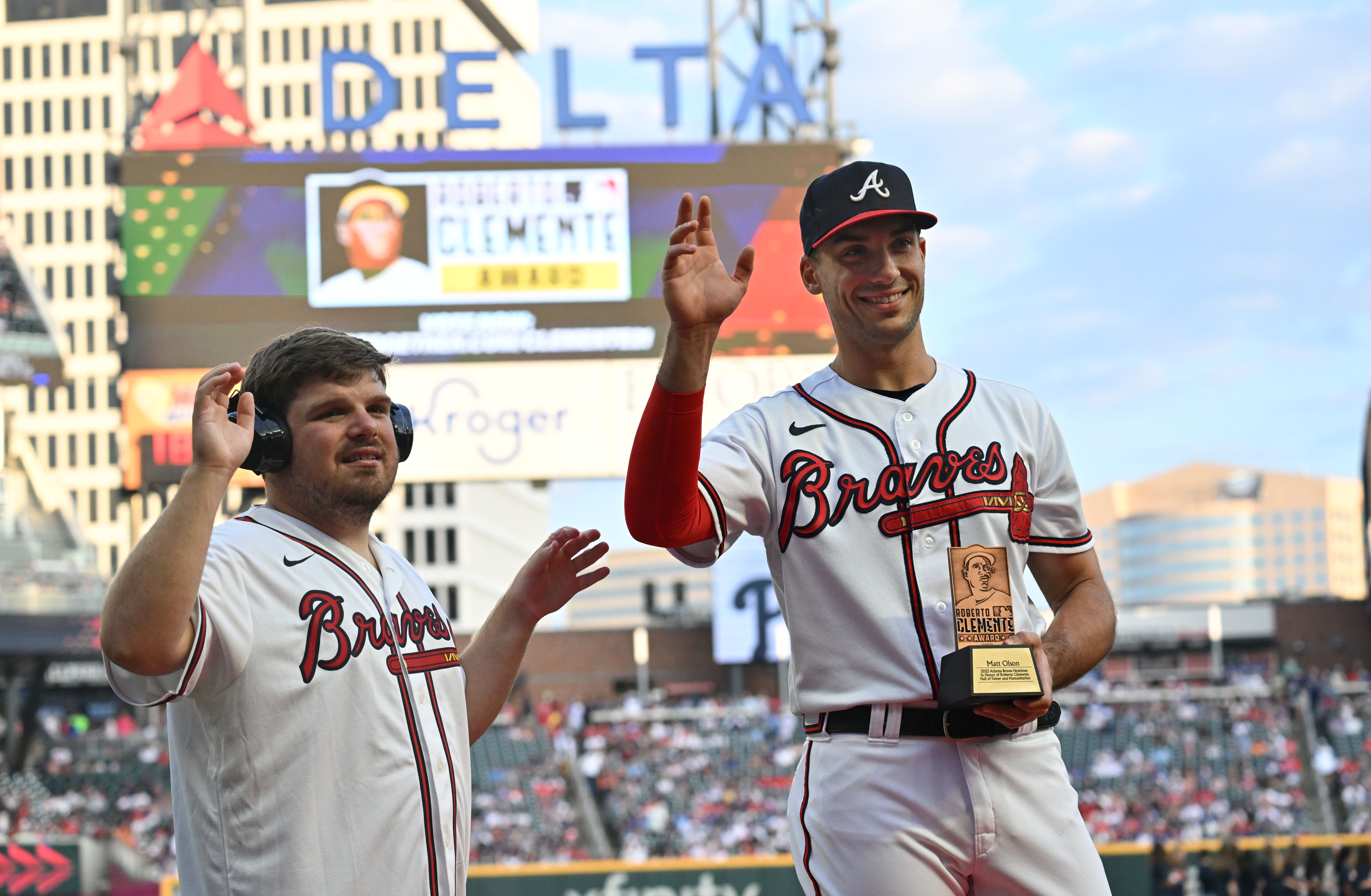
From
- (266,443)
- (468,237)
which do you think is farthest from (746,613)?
(266,443)

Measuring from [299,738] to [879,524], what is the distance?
1.12 m

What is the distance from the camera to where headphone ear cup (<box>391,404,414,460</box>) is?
287 centimetres

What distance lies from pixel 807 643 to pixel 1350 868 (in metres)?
12.1

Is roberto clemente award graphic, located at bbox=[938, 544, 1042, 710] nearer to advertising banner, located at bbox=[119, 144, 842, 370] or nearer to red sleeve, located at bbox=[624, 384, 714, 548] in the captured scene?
red sleeve, located at bbox=[624, 384, 714, 548]

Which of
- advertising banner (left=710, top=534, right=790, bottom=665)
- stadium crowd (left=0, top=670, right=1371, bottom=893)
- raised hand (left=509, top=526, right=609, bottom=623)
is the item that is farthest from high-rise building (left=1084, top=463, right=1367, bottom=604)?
raised hand (left=509, top=526, right=609, bottom=623)

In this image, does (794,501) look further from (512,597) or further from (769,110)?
(769,110)

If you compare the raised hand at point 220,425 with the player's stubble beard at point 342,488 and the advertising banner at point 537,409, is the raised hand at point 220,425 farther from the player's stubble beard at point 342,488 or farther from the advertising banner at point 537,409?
the advertising banner at point 537,409

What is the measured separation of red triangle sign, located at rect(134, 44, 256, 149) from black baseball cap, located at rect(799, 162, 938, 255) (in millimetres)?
16593

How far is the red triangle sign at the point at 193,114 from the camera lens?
1816 cm

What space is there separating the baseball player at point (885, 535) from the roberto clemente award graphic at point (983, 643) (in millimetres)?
15

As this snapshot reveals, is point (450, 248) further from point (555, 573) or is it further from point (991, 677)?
point (991, 677)

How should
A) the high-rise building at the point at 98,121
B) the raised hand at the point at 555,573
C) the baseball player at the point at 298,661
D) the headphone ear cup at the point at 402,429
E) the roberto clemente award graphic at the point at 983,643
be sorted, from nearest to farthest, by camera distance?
the baseball player at the point at 298,661
the roberto clemente award graphic at the point at 983,643
the headphone ear cup at the point at 402,429
the raised hand at the point at 555,573
the high-rise building at the point at 98,121

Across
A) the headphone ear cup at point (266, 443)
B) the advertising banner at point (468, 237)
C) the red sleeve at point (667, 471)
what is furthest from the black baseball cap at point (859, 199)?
the advertising banner at point (468, 237)

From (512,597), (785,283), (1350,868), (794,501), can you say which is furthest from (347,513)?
(785,283)
